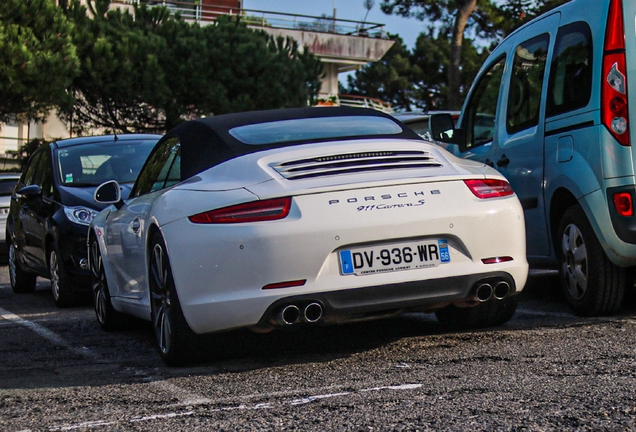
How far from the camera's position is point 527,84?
736 centimetres

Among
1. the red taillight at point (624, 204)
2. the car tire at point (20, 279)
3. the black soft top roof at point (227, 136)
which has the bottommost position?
the car tire at point (20, 279)

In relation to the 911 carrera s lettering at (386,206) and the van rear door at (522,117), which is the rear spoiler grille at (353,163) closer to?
the 911 carrera s lettering at (386,206)

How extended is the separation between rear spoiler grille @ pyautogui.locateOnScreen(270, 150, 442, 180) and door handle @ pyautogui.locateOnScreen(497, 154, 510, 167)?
2.38 meters

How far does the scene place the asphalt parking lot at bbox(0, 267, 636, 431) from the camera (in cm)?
387

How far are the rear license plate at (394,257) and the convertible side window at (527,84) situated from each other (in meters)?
2.33

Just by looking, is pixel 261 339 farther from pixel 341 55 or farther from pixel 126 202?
pixel 341 55

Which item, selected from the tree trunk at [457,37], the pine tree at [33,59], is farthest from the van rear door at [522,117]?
the tree trunk at [457,37]

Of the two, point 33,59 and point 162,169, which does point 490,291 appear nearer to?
point 162,169

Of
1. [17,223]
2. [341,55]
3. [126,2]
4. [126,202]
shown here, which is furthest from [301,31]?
[126,202]

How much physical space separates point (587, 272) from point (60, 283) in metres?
4.78

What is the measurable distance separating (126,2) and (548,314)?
1309 inches

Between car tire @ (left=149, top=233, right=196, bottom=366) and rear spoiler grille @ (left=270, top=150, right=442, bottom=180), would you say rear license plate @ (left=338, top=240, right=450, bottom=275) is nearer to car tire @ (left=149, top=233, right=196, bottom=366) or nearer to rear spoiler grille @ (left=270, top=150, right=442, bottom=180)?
rear spoiler grille @ (left=270, top=150, right=442, bottom=180)

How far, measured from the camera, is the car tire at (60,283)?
8.94m

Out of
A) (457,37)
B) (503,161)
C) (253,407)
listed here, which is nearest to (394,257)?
(253,407)
